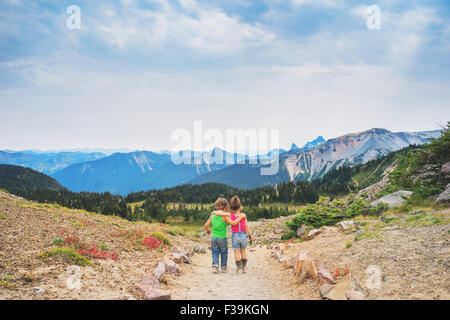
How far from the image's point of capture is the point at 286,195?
155 meters

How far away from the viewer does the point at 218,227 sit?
461 inches

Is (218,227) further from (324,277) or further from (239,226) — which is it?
(324,277)

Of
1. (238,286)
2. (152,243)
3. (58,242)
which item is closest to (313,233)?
(238,286)

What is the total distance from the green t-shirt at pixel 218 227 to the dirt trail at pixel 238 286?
5.72 feet

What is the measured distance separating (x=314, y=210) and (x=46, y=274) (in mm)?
19437

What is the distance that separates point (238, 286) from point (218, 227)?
264 centimetres

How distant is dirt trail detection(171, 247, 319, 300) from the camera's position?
8.66 meters

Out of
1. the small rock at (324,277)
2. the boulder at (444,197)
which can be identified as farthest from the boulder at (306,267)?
the boulder at (444,197)

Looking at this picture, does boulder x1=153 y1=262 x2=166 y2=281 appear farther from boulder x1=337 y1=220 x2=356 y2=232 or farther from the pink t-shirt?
boulder x1=337 y1=220 x2=356 y2=232

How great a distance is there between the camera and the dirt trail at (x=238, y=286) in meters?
8.66

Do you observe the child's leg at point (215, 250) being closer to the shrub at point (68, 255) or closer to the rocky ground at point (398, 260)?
the rocky ground at point (398, 260)

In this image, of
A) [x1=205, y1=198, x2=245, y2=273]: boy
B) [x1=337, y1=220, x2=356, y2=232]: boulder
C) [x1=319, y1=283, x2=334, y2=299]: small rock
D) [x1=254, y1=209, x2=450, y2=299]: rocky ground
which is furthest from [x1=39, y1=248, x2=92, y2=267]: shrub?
[x1=337, y1=220, x2=356, y2=232]: boulder
